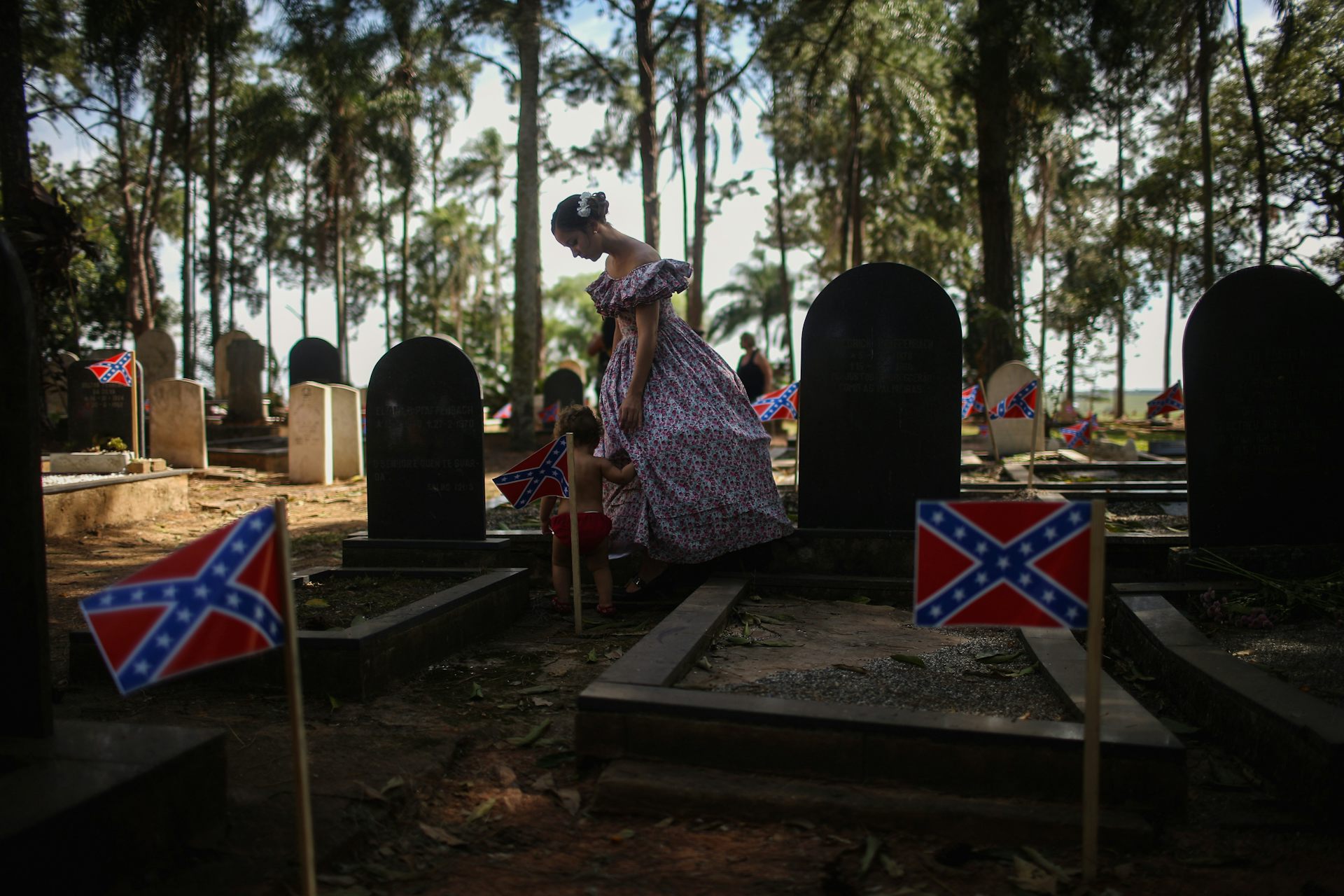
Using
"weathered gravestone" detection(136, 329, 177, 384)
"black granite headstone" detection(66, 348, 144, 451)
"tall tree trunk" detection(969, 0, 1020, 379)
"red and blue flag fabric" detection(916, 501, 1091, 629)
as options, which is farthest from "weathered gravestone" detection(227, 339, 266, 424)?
"red and blue flag fabric" detection(916, 501, 1091, 629)

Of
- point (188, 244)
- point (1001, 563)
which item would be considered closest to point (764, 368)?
point (1001, 563)

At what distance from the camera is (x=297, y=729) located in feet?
7.05

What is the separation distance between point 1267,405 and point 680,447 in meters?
3.09

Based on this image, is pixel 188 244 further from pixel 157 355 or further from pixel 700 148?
pixel 700 148

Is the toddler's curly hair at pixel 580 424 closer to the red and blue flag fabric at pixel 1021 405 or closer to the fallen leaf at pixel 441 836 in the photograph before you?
the fallen leaf at pixel 441 836

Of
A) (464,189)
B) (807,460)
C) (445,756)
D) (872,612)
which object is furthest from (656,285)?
(464,189)

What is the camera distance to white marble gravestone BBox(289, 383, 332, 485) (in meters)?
11.8

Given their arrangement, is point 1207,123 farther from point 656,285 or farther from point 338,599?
point 338,599

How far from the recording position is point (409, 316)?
47781 millimetres

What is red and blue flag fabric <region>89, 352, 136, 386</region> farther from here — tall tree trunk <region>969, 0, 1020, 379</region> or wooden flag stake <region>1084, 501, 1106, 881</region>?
tall tree trunk <region>969, 0, 1020, 379</region>

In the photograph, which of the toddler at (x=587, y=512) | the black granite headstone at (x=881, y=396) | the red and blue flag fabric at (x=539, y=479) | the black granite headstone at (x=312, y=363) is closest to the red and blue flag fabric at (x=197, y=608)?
the red and blue flag fabric at (x=539, y=479)

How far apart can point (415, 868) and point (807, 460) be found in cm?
368

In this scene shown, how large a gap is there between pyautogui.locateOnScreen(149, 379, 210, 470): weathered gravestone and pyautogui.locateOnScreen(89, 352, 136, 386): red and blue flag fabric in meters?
1.32

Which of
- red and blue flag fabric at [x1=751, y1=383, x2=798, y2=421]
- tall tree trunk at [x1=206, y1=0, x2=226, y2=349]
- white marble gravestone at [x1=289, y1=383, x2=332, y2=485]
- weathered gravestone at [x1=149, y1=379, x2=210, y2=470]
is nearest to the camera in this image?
red and blue flag fabric at [x1=751, y1=383, x2=798, y2=421]
